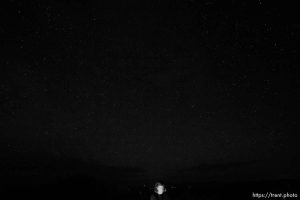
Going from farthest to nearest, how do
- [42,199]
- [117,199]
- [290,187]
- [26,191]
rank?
[117,199] → [26,191] → [42,199] → [290,187]

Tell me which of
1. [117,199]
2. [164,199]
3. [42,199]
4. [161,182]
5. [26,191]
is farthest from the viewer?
[117,199]

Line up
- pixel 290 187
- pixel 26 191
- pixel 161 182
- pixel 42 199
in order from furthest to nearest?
pixel 26 191, pixel 42 199, pixel 290 187, pixel 161 182

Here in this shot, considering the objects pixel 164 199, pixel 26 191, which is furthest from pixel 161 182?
pixel 26 191

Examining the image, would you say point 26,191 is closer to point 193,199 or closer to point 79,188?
point 79,188

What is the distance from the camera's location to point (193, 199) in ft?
133

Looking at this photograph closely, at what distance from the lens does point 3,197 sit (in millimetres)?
39062

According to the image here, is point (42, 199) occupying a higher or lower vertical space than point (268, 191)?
lower

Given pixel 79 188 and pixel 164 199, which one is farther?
pixel 79 188

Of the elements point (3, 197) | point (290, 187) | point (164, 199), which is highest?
point (290, 187)

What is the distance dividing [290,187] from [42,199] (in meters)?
28.8

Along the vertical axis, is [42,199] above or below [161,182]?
above

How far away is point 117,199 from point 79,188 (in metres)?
7.89

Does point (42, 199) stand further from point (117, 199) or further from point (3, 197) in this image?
point (117, 199)

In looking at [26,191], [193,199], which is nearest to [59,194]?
[26,191]
